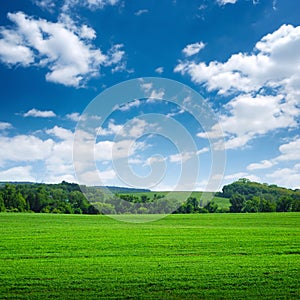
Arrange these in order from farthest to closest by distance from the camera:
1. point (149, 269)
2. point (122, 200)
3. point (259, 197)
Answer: point (259, 197)
point (122, 200)
point (149, 269)

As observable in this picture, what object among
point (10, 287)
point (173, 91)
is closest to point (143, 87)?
point (173, 91)

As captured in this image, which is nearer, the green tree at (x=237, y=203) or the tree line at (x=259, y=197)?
the tree line at (x=259, y=197)

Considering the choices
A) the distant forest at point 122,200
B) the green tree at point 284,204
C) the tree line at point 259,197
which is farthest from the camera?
the tree line at point 259,197

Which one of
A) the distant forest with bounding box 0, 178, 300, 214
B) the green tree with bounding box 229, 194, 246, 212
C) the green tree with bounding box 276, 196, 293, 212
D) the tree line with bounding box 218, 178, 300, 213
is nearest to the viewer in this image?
the distant forest with bounding box 0, 178, 300, 214

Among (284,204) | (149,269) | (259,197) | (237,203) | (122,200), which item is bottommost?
(149,269)

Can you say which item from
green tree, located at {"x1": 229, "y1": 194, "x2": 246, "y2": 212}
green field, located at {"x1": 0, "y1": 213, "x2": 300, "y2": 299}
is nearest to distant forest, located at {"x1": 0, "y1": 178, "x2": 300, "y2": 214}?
green tree, located at {"x1": 229, "y1": 194, "x2": 246, "y2": 212}

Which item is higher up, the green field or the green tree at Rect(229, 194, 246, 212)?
the green tree at Rect(229, 194, 246, 212)

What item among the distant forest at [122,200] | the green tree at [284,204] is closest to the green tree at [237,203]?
the distant forest at [122,200]

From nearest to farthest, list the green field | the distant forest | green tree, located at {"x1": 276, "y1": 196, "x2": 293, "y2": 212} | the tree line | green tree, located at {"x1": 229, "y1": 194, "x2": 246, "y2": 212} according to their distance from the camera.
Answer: the green field
the distant forest
green tree, located at {"x1": 276, "y1": 196, "x2": 293, "y2": 212}
the tree line
green tree, located at {"x1": 229, "y1": 194, "x2": 246, "y2": 212}

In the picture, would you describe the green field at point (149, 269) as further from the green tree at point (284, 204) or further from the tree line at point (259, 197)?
the green tree at point (284, 204)

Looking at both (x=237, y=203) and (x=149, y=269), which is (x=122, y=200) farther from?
(x=149, y=269)

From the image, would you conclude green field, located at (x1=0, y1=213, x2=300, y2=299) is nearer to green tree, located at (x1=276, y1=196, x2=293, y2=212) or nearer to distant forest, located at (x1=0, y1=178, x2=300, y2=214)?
distant forest, located at (x1=0, y1=178, x2=300, y2=214)

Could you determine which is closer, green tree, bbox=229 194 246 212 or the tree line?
the tree line

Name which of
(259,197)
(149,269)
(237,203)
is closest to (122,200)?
(237,203)
